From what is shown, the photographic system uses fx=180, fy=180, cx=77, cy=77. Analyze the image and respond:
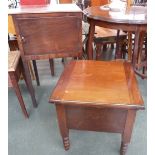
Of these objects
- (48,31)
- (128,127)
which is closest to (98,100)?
(128,127)

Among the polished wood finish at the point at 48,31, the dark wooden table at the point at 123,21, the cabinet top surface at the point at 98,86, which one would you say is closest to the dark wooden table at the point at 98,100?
the cabinet top surface at the point at 98,86

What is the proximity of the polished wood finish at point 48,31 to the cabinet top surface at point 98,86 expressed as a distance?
0.55ft

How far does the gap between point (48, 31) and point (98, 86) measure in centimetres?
56

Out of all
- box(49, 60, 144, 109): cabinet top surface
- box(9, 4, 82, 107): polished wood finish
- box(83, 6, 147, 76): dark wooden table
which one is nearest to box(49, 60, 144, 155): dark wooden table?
box(49, 60, 144, 109): cabinet top surface

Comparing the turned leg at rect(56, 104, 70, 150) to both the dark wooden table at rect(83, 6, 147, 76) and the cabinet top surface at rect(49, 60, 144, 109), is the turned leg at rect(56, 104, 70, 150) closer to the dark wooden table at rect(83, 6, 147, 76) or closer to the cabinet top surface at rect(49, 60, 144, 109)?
the cabinet top surface at rect(49, 60, 144, 109)

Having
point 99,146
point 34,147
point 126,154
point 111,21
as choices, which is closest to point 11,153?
point 34,147

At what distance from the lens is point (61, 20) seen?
4.20 feet

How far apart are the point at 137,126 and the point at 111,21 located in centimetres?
89

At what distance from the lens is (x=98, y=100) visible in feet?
3.16

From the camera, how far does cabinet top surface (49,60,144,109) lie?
0.96 metres

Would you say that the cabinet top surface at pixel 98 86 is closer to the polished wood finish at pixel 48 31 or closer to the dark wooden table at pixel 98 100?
the dark wooden table at pixel 98 100

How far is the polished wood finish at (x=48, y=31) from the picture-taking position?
1.25m

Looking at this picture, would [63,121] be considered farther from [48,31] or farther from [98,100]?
[48,31]
